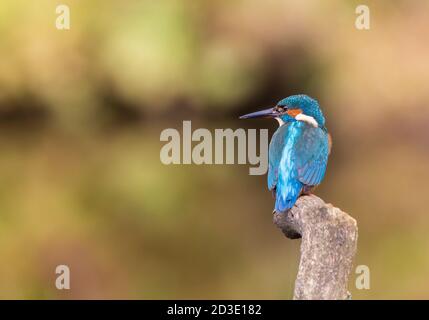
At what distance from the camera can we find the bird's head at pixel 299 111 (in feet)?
8.79

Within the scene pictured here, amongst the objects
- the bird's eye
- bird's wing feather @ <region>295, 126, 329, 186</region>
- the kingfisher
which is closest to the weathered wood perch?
the kingfisher

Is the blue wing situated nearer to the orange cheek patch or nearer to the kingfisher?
the kingfisher

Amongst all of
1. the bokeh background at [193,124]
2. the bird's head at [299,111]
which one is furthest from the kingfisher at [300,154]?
the bokeh background at [193,124]

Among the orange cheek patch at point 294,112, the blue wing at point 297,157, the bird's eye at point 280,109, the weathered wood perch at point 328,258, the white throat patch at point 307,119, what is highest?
the bird's eye at point 280,109

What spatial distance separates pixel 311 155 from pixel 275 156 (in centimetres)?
11

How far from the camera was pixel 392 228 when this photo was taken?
4.81 m

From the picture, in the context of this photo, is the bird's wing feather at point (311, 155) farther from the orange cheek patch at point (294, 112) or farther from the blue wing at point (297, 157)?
the orange cheek patch at point (294, 112)

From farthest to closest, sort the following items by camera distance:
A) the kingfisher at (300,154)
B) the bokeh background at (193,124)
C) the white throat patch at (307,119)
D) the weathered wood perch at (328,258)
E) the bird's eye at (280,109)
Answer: the bokeh background at (193,124) < the bird's eye at (280,109) < the white throat patch at (307,119) < the kingfisher at (300,154) < the weathered wood perch at (328,258)

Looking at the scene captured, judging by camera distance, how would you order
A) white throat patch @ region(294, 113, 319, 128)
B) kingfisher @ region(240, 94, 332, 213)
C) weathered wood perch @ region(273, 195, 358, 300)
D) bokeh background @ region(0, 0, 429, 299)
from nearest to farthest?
weathered wood perch @ region(273, 195, 358, 300), kingfisher @ region(240, 94, 332, 213), white throat patch @ region(294, 113, 319, 128), bokeh background @ region(0, 0, 429, 299)

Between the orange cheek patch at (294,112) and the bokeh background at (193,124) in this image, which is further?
the bokeh background at (193,124)

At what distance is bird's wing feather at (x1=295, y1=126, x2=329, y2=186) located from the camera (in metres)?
2.47

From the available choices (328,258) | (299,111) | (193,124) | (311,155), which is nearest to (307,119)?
(299,111)

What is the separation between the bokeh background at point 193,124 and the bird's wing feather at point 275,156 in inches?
68.6

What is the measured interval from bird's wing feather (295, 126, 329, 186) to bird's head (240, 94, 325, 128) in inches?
2.9
